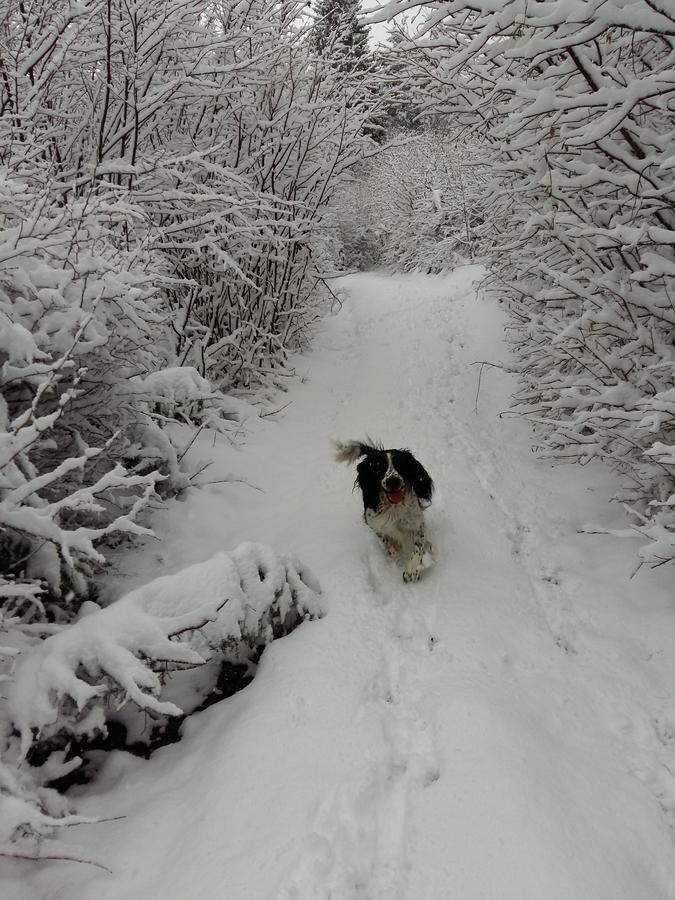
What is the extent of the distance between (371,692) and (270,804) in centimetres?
73

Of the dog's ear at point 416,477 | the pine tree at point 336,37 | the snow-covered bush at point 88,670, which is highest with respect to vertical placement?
the pine tree at point 336,37

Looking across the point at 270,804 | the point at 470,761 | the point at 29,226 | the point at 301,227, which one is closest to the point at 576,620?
the point at 470,761

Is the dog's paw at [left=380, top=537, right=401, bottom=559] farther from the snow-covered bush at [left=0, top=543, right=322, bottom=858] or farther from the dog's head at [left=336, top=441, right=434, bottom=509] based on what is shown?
the snow-covered bush at [left=0, top=543, right=322, bottom=858]

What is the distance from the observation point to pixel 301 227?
235 inches

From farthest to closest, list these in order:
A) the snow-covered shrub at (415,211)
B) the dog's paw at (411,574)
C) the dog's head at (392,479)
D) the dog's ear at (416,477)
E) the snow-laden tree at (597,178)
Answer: the snow-covered shrub at (415,211) < the dog's ear at (416,477) < the dog's head at (392,479) < the dog's paw at (411,574) < the snow-laden tree at (597,178)

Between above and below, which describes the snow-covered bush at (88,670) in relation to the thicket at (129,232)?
below

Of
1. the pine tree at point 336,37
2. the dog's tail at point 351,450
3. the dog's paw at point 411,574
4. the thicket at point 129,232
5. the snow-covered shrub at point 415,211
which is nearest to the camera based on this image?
the thicket at point 129,232

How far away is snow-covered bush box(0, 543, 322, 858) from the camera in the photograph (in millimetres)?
1624

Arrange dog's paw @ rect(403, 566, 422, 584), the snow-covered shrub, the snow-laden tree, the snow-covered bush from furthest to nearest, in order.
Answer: the snow-covered shrub, dog's paw @ rect(403, 566, 422, 584), the snow-laden tree, the snow-covered bush

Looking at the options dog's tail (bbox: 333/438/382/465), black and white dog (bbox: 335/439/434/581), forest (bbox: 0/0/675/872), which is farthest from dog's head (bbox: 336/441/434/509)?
forest (bbox: 0/0/675/872)

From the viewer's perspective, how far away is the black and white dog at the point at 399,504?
3.46 meters

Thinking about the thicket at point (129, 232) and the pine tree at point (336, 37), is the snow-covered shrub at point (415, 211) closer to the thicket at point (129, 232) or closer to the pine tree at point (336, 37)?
the pine tree at point (336, 37)

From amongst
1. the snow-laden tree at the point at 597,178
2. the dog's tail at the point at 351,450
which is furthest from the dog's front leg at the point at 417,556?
the snow-laden tree at the point at 597,178

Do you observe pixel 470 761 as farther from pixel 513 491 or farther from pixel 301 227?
pixel 301 227
